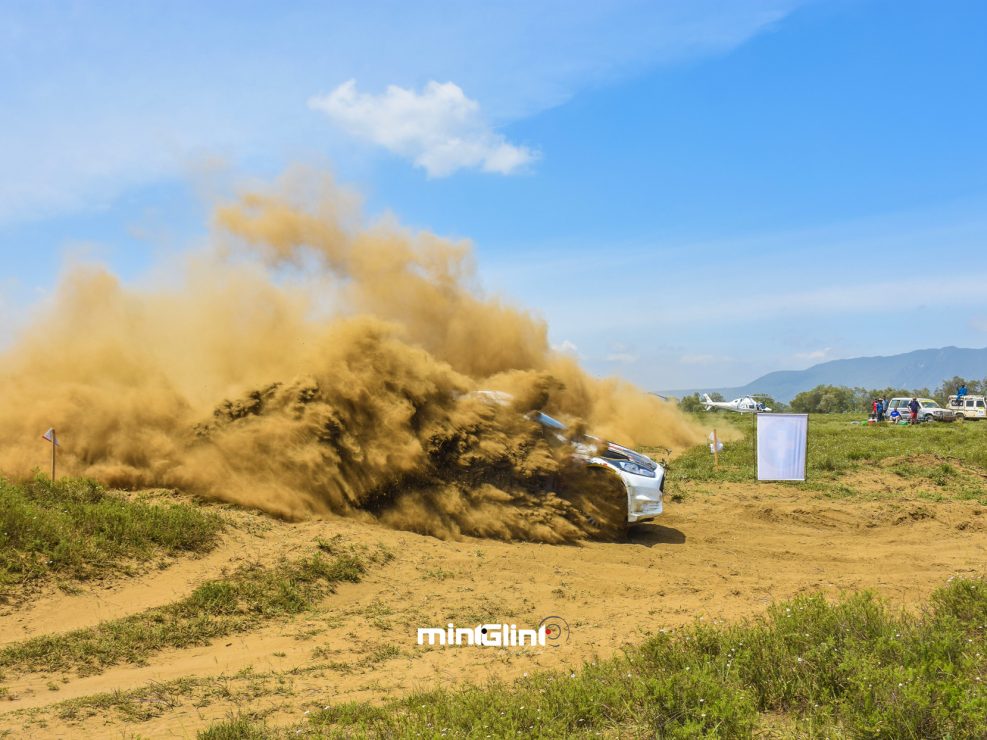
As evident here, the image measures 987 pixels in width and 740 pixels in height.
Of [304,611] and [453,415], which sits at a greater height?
[453,415]

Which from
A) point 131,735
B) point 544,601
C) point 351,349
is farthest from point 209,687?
point 351,349

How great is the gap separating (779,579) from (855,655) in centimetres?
454

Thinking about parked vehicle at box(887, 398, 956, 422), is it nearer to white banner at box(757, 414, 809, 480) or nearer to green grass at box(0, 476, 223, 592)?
white banner at box(757, 414, 809, 480)

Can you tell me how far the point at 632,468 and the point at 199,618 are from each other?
677 cm

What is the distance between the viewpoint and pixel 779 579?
29.9 feet

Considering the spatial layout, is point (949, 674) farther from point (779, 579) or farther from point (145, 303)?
point (145, 303)

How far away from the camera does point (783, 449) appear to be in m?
17.0

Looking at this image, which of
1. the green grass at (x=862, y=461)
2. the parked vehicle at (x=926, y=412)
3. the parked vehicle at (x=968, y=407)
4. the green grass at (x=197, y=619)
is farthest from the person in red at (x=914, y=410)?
the green grass at (x=197, y=619)

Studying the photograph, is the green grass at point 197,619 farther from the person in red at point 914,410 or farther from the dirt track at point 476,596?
the person in red at point 914,410

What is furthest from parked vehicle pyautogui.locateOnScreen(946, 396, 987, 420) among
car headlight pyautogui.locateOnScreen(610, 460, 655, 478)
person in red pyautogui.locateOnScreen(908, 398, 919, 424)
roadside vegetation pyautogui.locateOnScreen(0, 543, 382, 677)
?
roadside vegetation pyautogui.locateOnScreen(0, 543, 382, 677)

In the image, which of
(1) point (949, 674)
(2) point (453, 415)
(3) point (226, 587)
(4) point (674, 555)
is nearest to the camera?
(1) point (949, 674)

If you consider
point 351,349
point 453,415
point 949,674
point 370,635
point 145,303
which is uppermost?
point 145,303

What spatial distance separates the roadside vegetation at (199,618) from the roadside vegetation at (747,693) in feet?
7.65

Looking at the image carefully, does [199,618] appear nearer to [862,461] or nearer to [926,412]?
[862,461]
